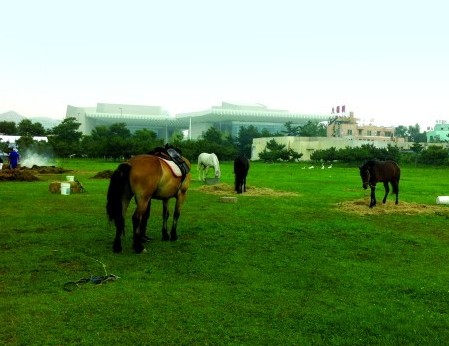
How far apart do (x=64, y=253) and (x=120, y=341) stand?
4293mm

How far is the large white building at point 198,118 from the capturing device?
152125 millimetres

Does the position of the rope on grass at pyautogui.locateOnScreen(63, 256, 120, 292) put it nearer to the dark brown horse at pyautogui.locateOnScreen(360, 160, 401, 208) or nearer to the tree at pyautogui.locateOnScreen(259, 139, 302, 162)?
the dark brown horse at pyautogui.locateOnScreen(360, 160, 401, 208)

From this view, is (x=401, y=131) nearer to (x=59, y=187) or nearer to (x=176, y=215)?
(x=59, y=187)

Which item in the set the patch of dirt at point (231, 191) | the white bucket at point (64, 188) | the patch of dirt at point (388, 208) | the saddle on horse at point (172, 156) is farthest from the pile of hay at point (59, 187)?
the patch of dirt at point (388, 208)

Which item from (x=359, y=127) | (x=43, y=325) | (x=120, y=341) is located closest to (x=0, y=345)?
(x=43, y=325)

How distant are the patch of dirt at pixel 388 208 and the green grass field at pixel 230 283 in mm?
1676

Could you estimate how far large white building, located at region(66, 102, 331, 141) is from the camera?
499ft

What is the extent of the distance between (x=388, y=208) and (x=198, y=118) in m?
143

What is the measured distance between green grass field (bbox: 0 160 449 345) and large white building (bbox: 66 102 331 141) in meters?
138

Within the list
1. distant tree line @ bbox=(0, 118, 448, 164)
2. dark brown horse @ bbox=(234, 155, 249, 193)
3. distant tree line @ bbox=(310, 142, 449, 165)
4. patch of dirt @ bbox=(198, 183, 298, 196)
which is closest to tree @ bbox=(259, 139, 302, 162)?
distant tree line @ bbox=(0, 118, 448, 164)

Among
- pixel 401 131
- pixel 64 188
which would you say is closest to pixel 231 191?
pixel 64 188

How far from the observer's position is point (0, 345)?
4.76 meters

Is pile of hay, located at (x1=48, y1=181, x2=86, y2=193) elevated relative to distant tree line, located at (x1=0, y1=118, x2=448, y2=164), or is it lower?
lower

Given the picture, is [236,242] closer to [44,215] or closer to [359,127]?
[44,215]
